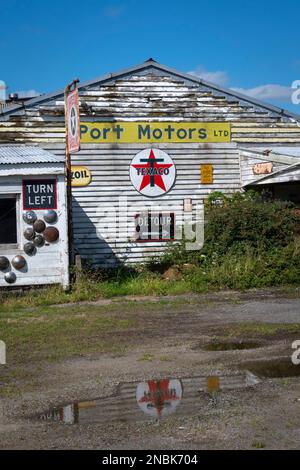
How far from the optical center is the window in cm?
1417

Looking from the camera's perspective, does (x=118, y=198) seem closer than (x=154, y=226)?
Yes

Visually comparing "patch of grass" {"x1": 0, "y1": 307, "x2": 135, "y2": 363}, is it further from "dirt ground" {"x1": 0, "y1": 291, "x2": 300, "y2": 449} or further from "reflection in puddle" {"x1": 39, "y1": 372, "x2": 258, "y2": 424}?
"reflection in puddle" {"x1": 39, "y1": 372, "x2": 258, "y2": 424}

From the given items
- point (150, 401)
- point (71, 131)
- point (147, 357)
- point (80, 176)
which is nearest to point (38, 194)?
point (71, 131)

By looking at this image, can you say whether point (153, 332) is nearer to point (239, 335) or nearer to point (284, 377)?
point (239, 335)

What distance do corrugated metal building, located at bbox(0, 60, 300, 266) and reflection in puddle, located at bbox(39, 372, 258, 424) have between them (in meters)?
9.64

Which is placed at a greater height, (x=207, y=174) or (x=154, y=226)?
(x=207, y=174)

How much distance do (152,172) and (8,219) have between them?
15.2 feet

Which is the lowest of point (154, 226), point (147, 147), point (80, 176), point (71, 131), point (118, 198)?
point (154, 226)

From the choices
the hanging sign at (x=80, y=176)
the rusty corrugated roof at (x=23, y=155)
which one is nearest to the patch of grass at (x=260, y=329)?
the rusty corrugated roof at (x=23, y=155)

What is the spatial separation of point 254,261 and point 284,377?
7.39 meters

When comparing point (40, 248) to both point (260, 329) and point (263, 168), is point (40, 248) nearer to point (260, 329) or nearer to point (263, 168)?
point (260, 329)

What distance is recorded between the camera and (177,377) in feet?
26.3

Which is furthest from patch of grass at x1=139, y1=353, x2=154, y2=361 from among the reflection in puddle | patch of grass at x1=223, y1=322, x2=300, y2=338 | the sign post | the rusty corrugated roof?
the rusty corrugated roof
